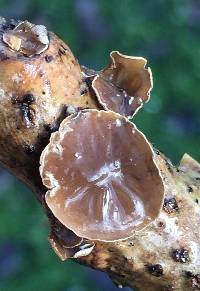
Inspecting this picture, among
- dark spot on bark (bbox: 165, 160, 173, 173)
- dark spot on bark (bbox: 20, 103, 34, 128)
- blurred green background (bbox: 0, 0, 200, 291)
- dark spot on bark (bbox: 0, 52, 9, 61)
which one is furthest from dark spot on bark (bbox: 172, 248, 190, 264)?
blurred green background (bbox: 0, 0, 200, 291)

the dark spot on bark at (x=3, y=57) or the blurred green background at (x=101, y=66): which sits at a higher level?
the dark spot on bark at (x=3, y=57)

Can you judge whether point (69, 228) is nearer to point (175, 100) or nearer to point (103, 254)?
point (103, 254)

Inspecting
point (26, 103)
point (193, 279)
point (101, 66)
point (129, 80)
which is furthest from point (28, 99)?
point (101, 66)

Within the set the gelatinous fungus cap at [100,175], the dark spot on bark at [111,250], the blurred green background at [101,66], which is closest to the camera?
the gelatinous fungus cap at [100,175]

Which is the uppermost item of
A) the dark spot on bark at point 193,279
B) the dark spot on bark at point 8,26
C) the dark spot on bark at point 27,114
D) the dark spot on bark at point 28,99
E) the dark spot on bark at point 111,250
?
the dark spot on bark at point 8,26

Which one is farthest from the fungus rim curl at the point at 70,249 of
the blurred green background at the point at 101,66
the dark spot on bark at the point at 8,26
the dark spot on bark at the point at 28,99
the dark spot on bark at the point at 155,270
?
the blurred green background at the point at 101,66

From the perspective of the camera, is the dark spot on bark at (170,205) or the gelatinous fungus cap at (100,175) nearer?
the gelatinous fungus cap at (100,175)

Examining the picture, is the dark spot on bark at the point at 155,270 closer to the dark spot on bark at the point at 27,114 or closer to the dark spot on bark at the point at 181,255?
the dark spot on bark at the point at 181,255
